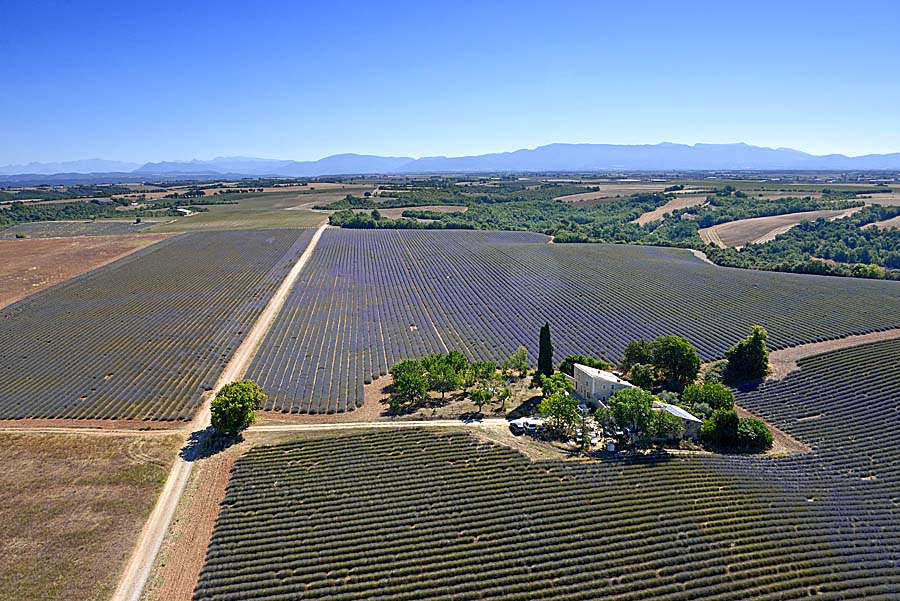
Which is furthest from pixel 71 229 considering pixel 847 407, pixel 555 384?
pixel 847 407

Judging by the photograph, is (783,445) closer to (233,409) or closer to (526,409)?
(526,409)

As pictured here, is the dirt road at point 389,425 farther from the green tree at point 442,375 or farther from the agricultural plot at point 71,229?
the agricultural plot at point 71,229

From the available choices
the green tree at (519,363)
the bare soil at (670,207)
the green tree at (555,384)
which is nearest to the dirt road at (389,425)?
the green tree at (555,384)

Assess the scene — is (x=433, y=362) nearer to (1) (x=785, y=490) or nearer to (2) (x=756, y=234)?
(1) (x=785, y=490)

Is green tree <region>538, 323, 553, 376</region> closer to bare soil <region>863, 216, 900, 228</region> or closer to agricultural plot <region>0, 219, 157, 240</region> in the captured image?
bare soil <region>863, 216, 900, 228</region>

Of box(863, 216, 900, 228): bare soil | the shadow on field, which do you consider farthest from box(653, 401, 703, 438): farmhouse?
box(863, 216, 900, 228): bare soil
